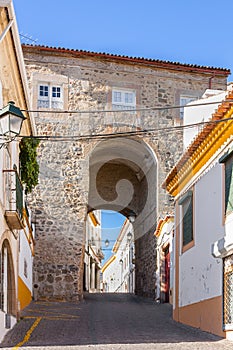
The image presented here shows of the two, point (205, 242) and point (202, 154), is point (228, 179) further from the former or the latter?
point (205, 242)

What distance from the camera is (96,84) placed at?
23859mm

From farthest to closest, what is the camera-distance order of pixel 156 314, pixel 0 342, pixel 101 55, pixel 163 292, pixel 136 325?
pixel 101 55, pixel 163 292, pixel 156 314, pixel 136 325, pixel 0 342

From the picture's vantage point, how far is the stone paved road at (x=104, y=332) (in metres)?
10.4

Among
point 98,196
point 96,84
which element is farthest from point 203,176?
point 98,196

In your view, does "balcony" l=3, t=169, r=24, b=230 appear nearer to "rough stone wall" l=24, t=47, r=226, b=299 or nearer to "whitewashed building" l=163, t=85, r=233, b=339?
"whitewashed building" l=163, t=85, r=233, b=339

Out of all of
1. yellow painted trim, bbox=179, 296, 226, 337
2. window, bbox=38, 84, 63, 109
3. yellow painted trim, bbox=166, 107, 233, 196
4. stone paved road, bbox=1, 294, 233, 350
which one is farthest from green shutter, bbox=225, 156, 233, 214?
window, bbox=38, 84, 63, 109

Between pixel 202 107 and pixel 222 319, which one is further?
pixel 202 107

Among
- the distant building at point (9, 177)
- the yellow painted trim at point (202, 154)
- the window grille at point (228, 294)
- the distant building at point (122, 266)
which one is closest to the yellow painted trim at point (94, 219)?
the distant building at point (122, 266)

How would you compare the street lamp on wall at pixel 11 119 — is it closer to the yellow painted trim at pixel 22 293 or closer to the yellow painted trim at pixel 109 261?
the yellow painted trim at pixel 22 293

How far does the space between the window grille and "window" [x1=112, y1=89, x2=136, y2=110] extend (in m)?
13.5

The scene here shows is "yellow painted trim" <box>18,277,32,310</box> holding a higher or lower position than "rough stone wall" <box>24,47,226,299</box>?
lower

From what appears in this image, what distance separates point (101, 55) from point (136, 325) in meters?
12.8

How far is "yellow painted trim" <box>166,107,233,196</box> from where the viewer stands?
37.6 ft

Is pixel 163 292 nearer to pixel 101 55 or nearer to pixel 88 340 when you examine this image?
pixel 101 55
